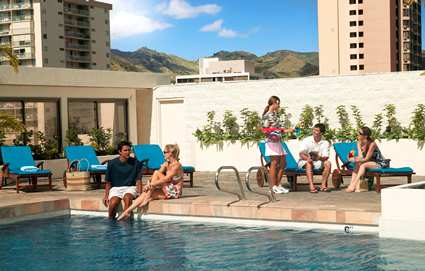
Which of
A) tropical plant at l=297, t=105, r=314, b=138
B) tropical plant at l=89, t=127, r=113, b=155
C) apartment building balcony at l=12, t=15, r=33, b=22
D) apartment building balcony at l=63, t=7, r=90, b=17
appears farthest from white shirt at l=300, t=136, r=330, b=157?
apartment building balcony at l=63, t=7, r=90, b=17

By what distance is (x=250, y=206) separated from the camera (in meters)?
9.67

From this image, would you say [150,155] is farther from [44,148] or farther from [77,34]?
[77,34]

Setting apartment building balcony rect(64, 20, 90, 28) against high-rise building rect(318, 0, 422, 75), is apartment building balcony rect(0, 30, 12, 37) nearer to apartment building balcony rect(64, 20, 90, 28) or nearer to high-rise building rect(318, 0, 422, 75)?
apartment building balcony rect(64, 20, 90, 28)

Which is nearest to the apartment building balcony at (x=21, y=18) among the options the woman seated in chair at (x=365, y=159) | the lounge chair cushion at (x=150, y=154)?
the lounge chair cushion at (x=150, y=154)

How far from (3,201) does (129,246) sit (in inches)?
155

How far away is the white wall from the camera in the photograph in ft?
54.2

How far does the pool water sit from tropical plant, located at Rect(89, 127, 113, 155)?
9669mm

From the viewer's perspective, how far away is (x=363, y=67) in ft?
405

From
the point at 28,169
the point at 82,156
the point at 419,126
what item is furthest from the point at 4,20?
the point at 419,126

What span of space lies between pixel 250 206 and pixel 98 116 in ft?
37.0

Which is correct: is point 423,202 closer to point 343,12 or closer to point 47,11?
point 47,11

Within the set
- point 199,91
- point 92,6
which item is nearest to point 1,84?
point 199,91

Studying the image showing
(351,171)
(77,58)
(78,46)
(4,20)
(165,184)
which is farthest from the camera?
(78,46)

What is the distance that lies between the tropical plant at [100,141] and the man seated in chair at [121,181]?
9019mm
